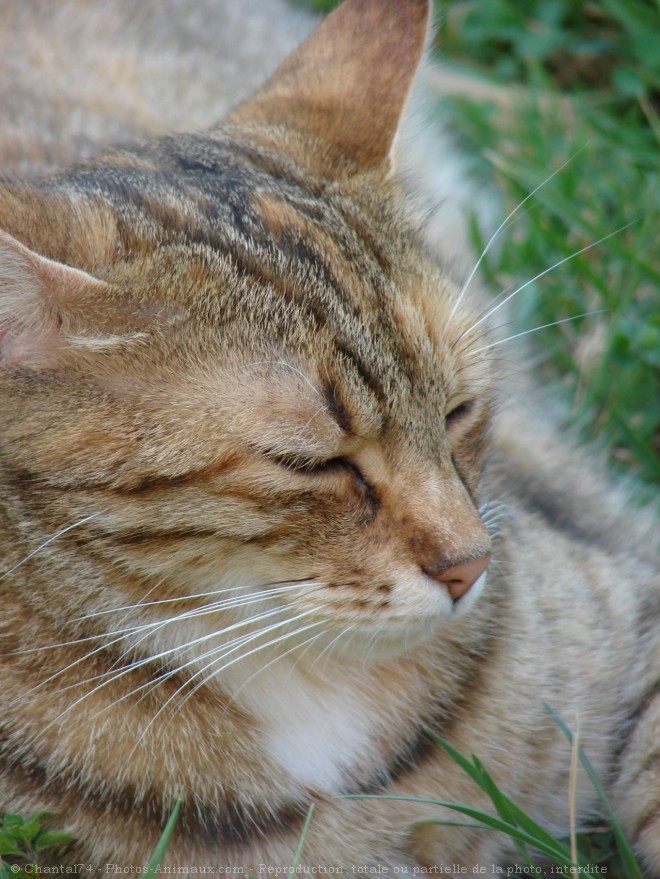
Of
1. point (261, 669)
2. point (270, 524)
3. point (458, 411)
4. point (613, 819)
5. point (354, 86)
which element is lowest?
point (613, 819)

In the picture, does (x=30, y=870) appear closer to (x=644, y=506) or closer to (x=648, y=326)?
(x=644, y=506)

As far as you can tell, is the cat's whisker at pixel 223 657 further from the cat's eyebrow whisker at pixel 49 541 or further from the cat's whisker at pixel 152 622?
the cat's eyebrow whisker at pixel 49 541

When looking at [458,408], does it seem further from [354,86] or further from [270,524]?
[354,86]

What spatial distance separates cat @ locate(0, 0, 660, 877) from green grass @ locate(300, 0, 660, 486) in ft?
3.75

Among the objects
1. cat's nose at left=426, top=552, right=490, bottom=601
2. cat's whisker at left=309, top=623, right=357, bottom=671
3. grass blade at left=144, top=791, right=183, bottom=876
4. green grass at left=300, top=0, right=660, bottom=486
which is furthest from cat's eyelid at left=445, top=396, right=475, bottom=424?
green grass at left=300, top=0, right=660, bottom=486

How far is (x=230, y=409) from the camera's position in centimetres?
192

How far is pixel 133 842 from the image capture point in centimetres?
212

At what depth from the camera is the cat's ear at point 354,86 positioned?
2479 millimetres

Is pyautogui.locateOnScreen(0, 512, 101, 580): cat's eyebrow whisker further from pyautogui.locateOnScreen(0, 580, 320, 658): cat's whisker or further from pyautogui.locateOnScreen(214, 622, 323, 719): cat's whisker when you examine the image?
pyautogui.locateOnScreen(214, 622, 323, 719): cat's whisker

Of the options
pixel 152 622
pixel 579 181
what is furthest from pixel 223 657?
pixel 579 181

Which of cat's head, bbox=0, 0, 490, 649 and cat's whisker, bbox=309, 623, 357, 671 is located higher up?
cat's head, bbox=0, 0, 490, 649

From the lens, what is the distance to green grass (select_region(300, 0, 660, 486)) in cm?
356

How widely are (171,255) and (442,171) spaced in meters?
2.75

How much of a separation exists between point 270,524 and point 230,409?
205 mm
